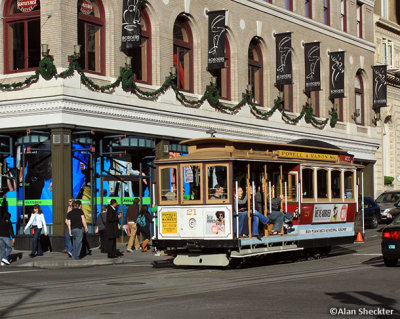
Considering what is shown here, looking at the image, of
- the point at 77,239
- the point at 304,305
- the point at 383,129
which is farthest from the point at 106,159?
the point at 383,129

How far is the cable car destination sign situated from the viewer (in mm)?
22250

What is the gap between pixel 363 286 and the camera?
15.5 m

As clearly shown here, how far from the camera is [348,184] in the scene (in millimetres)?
25125

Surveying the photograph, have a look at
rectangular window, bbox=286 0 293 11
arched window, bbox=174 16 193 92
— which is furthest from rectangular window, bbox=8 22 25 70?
rectangular window, bbox=286 0 293 11

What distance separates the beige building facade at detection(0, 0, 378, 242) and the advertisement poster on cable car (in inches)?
362

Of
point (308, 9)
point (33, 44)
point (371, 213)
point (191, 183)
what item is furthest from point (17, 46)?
point (308, 9)

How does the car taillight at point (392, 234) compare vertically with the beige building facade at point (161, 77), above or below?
below

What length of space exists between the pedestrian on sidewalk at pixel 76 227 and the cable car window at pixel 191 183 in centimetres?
476

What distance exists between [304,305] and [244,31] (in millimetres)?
26837

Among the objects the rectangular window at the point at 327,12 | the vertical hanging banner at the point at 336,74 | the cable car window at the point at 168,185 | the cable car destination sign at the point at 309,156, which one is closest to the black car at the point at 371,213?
the vertical hanging banner at the point at 336,74

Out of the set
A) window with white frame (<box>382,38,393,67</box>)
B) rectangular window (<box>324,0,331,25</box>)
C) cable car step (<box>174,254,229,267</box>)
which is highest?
rectangular window (<box>324,0,331,25</box>)

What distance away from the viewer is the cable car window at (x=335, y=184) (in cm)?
2418

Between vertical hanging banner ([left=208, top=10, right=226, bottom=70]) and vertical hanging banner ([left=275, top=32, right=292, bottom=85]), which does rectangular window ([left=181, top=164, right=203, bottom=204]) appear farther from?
vertical hanging banner ([left=275, top=32, right=292, bottom=85])

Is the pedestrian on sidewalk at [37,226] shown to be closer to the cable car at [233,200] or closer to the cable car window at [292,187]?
the cable car at [233,200]
